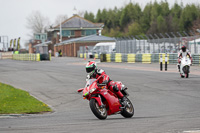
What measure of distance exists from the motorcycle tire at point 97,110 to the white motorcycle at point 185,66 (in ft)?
42.5

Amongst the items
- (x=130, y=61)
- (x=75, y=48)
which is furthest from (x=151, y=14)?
(x=130, y=61)

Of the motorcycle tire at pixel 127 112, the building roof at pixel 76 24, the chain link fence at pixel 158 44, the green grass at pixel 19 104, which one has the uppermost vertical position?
the building roof at pixel 76 24

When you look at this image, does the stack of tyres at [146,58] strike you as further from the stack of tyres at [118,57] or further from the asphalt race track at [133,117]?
the asphalt race track at [133,117]

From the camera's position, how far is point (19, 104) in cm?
1334

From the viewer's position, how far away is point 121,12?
147375 millimetres

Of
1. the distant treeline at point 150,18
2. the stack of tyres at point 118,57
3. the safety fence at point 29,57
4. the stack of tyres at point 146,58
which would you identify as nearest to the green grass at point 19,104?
the stack of tyres at point 146,58

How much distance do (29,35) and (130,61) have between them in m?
125

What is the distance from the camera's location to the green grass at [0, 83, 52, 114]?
40.0ft

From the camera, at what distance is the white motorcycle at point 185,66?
21.9m

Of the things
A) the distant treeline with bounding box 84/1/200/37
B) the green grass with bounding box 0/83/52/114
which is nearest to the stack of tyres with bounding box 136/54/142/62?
the green grass with bounding box 0/83/52/114

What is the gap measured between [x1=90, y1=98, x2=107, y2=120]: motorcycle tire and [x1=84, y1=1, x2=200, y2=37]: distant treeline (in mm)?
82524

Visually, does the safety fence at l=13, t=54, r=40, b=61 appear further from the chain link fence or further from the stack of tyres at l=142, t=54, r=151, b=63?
→ the stack of tyres at l=142, t=54, r=151, b=63

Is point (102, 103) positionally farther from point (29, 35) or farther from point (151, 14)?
point (29, 35)

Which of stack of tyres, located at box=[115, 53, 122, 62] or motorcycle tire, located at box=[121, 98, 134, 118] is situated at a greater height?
stack of tyres, located at box=[115, 53, 122, 62]
